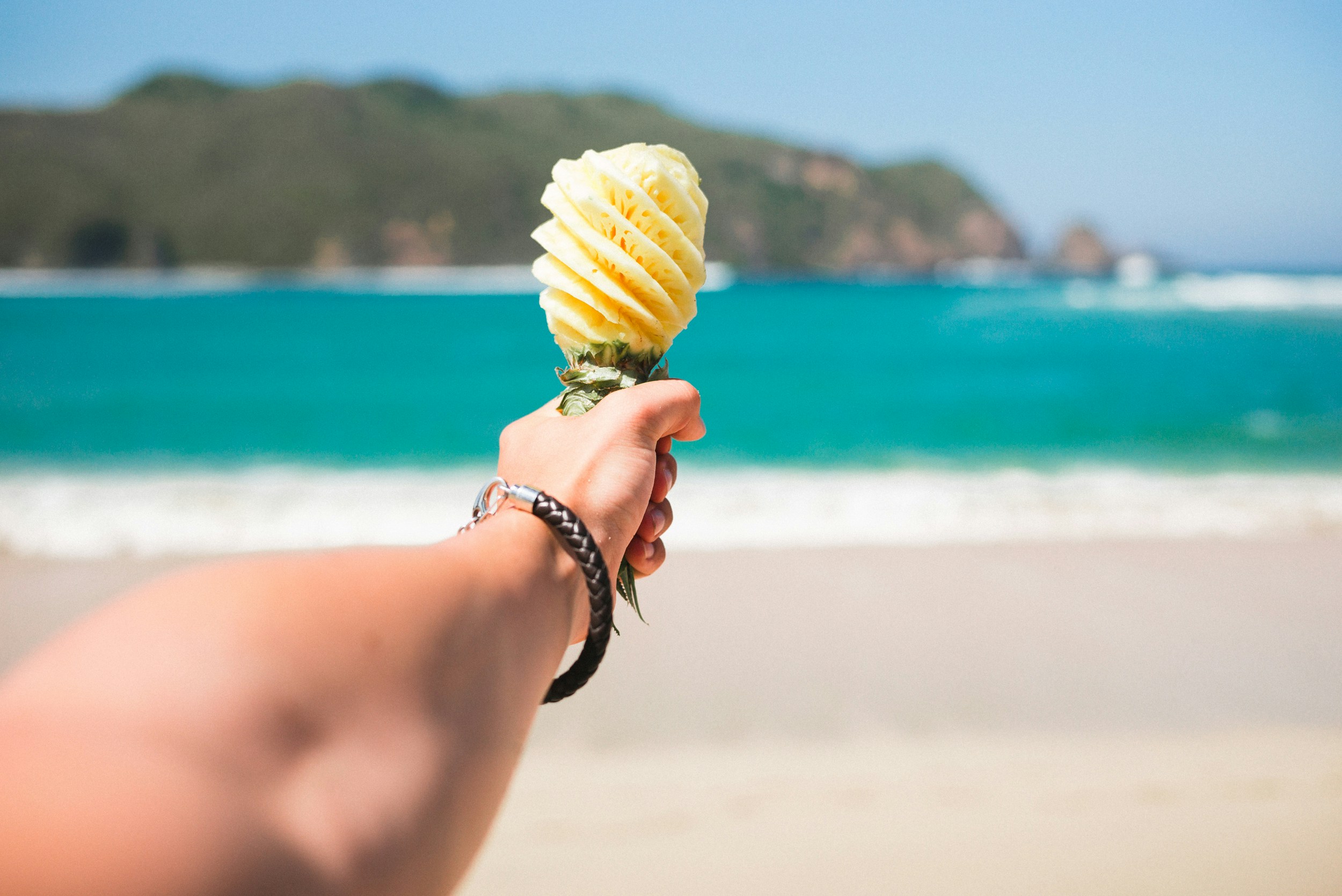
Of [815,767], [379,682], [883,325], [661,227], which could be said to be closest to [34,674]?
[379,682]

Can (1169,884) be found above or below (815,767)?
above

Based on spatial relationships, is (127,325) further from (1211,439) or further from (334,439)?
(1211,439)

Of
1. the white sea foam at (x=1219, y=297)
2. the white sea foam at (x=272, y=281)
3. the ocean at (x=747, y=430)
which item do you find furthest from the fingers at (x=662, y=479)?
the white sea foam at (x=272, y=281)

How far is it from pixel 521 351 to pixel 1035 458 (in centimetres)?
1997

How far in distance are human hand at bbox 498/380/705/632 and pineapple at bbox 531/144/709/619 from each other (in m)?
0.07

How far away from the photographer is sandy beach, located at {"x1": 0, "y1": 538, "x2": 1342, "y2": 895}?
339 centimetres

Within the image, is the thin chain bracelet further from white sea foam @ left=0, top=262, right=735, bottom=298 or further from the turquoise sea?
white sea foam @ left=0, top=262, right=735, bottom=298

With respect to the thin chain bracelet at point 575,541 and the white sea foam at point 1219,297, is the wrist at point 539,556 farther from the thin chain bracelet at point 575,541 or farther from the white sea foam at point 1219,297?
the white sea foam at point 1219,297

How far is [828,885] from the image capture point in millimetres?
3281

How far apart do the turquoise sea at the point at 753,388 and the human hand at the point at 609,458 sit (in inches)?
402

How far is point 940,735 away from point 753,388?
1706 cm

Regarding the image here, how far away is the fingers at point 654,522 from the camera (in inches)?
65.1

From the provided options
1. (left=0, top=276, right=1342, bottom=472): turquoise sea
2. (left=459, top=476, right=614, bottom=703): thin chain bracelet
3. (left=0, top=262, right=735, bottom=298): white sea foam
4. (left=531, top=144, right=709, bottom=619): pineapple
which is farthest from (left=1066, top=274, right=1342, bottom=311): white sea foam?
(left=459, top=476, right=614, bottom=703): thin chain bracelet

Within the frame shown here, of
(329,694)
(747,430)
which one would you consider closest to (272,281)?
(747,430)
